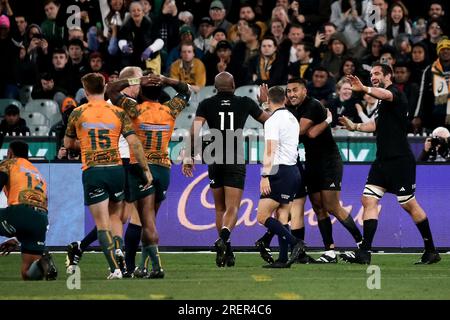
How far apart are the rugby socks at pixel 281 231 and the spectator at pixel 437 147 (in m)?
4.52

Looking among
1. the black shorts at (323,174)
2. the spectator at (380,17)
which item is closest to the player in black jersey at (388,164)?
the black shorts at (323,174)

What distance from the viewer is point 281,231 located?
1508cm

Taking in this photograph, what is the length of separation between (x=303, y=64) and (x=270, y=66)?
0.58 m

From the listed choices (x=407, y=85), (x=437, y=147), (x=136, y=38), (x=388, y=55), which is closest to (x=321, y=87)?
(x=407, y=85)

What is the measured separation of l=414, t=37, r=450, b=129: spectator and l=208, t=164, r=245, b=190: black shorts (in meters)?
5.94

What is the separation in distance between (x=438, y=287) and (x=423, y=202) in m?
5.83

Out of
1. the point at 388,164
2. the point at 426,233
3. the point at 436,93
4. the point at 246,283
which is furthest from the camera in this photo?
the point at 436,93

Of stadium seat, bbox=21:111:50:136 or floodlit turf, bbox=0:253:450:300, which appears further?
stadium seat, bbox=21:111:50:136

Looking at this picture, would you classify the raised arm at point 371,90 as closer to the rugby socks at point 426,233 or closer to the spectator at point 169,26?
the rugby socks at point 426,233

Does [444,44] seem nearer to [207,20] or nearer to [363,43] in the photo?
[363,43]

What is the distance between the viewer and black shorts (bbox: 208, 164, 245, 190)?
1577cm

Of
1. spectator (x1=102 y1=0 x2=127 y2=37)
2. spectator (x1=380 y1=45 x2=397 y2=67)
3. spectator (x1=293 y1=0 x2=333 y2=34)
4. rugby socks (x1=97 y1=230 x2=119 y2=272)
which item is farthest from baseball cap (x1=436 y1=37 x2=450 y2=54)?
rugby socks (x1=97 y1=230 x2=119 y2=272)

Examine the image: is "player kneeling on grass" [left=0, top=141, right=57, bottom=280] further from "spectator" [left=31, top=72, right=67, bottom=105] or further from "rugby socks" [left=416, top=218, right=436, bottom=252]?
"spectator" [left=31, top=72, right=67, bottom=105]

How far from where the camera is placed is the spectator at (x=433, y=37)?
23094mm
